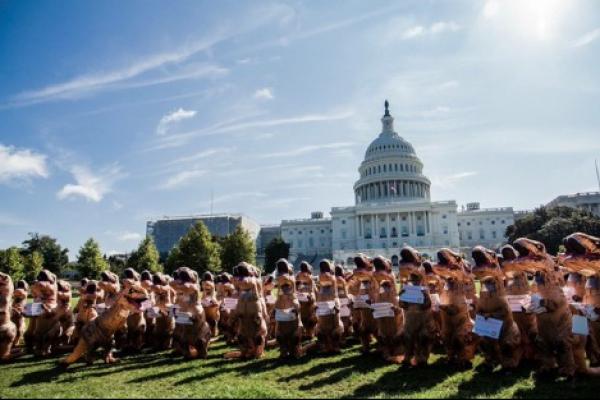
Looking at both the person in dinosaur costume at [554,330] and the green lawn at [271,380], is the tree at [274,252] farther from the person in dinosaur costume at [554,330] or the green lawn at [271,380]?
the person in dinosaur costume at [554,330]

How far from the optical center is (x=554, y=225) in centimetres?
5275

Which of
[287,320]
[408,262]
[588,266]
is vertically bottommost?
[287,320]

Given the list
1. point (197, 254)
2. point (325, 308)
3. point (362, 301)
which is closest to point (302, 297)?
point (325, 308)

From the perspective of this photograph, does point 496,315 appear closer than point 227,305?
Yes

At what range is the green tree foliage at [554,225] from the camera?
168 feet

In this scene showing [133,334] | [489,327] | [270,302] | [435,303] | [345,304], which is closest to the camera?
[489,327]

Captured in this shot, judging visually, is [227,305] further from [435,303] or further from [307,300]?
[435,303]

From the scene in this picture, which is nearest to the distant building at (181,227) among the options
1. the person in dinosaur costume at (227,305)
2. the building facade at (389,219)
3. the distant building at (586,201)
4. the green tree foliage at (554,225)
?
the building facade at (389,219)

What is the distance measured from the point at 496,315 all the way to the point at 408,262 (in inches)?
70.7

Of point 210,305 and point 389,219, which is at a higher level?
point 389,219

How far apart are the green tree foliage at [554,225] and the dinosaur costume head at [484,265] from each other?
45.7 m

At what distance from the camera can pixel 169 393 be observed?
270 inches

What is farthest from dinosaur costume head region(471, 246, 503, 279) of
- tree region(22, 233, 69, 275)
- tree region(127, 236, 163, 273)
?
tree region(22, 233, 69, 275)

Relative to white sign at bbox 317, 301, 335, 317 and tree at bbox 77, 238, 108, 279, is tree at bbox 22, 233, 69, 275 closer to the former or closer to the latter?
tree at bbox 77, 238, 108, 279
